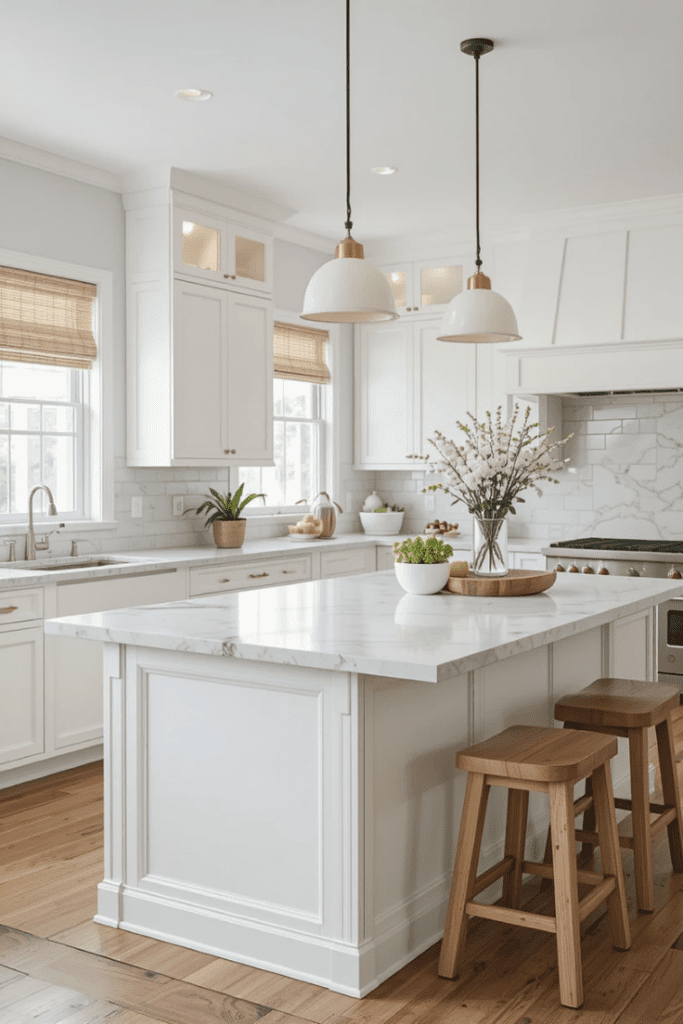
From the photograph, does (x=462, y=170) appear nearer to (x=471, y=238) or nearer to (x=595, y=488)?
(x=471, y=238)

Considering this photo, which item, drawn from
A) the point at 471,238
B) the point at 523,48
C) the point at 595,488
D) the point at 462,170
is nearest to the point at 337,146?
the point at 462,170

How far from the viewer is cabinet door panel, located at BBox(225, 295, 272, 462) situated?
18.4ft

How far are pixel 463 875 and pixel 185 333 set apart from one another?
3.45 m

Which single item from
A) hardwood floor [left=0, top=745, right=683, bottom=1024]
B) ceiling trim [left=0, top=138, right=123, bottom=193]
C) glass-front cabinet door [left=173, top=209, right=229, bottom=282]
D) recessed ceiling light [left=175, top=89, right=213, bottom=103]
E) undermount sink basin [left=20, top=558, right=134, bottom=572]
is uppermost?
recessed ceiling light [left=175, top=89, right=213, bottom=103]

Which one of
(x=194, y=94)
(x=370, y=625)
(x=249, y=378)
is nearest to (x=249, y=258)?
(x=249, y=378)

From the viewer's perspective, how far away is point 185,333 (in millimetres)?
5262

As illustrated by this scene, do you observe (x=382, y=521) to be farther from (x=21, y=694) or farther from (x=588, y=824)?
(x=588, y=824)

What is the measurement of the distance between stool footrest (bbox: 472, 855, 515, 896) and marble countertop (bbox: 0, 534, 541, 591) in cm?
231

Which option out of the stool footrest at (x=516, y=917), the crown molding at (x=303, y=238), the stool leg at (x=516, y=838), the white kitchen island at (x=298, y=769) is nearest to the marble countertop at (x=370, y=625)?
the white kitchen island at (x=298, y=769)

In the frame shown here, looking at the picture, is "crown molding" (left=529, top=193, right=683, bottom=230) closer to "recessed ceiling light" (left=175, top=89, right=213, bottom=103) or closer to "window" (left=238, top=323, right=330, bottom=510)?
"window" (left=238, top=323, right=330, bottom=510)

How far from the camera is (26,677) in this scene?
4258 mm

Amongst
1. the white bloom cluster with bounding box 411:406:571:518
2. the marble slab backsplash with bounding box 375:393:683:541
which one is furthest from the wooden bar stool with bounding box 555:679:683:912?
the marble slab backsplash with bounding box 375:393:683:541

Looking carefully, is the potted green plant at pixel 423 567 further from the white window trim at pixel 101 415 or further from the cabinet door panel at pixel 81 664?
the white window trim at pixel 101 415

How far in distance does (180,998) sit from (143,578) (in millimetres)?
2507
